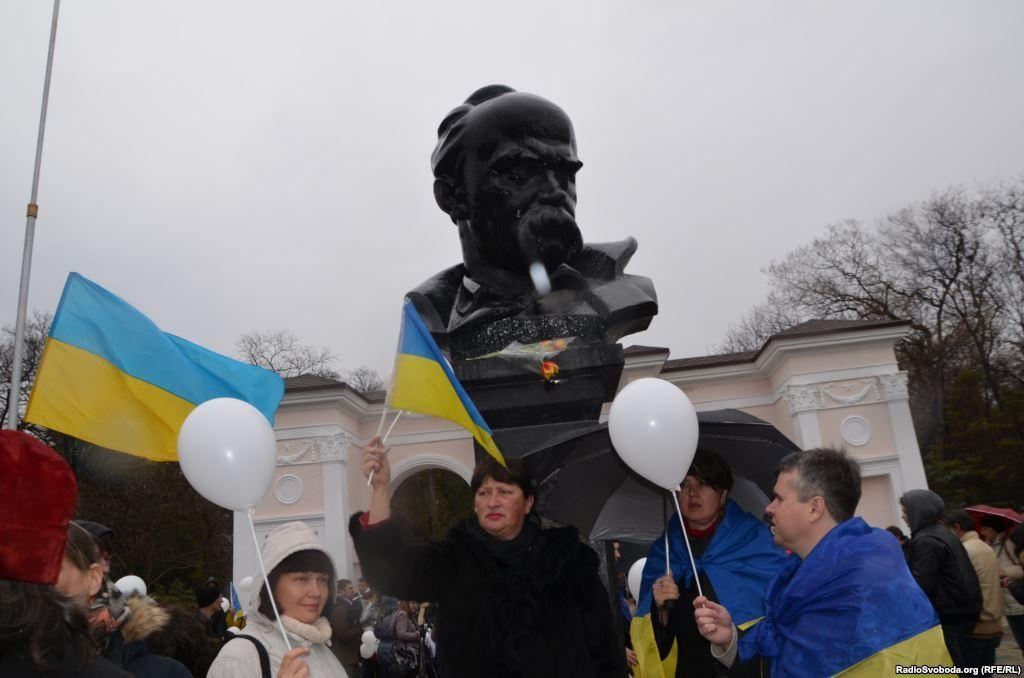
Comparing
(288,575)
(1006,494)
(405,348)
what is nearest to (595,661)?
(288,575)

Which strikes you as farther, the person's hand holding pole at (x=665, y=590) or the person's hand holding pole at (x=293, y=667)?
the person's hand holding pole at (x=665, y=590)

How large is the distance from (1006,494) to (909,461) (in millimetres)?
7519

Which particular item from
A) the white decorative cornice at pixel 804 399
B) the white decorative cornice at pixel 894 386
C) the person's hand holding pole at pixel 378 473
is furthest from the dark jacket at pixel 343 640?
the white decorative cornice at pixel 894 386

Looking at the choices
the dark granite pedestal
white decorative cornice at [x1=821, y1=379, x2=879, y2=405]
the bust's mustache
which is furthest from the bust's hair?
white decorative cornice at [x1=821, y1=379, x2=879, y2=405]

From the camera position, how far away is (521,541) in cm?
271

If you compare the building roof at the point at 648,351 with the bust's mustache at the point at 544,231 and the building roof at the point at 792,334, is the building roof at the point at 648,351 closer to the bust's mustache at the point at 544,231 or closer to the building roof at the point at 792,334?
the building roof at the point at 792,334

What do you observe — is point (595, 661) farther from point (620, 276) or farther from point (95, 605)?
point (620, 276)

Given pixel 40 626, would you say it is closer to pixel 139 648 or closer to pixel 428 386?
pixel 139 648

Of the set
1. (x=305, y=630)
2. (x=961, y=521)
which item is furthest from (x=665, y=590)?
(x=961, y=521)

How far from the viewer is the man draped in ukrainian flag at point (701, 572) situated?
2750mm

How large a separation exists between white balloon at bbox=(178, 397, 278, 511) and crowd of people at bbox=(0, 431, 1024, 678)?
263mm

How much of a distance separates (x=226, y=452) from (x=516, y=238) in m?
2.62

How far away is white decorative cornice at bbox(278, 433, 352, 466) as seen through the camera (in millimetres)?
19828

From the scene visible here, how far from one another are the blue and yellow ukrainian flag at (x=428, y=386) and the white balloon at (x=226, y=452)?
50cm
